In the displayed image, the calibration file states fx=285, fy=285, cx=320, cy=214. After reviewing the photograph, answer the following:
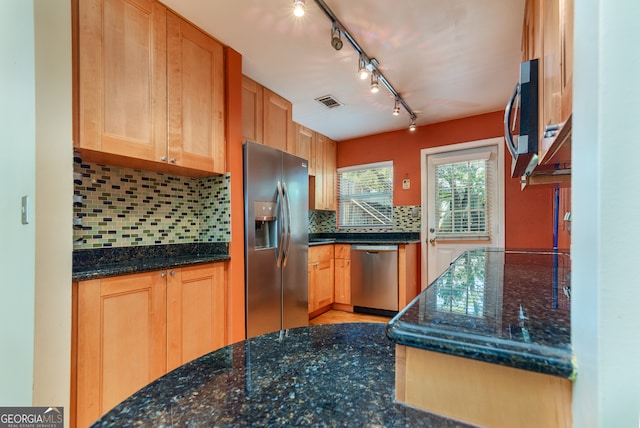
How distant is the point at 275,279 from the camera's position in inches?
99.3

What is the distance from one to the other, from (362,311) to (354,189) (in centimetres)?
180

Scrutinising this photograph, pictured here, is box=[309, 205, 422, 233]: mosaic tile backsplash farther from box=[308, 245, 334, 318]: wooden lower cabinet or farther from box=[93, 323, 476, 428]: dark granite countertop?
box=[93, 323, 476, 428]: dark granite countertop

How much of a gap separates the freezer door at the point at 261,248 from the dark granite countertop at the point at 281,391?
164 centimetres

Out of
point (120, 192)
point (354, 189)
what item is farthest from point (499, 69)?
point (120, 192)

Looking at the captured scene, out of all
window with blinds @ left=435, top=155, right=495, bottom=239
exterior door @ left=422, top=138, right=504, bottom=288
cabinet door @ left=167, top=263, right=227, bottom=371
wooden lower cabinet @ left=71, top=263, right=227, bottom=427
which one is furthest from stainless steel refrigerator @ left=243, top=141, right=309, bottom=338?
window with blinds @ left=435, top=155, right=495, bottom=239

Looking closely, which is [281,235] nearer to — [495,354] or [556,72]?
[556,72]

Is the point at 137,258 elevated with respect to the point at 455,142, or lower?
lower

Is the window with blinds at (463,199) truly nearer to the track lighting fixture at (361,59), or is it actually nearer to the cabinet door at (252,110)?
the track lighting fixture at (361,59)

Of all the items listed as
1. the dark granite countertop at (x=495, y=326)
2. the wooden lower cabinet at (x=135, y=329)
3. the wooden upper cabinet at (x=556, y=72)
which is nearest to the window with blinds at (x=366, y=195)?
the wooden lower cabinet at (x=135, y=329)

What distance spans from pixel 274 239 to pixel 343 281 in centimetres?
159

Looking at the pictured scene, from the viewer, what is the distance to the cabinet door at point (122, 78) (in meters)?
1.50

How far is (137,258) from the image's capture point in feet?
6.65

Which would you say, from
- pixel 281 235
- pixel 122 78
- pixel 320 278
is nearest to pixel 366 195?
pixel 320 278

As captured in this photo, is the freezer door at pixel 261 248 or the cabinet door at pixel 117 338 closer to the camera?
the cabinet door at pixel 117 338
